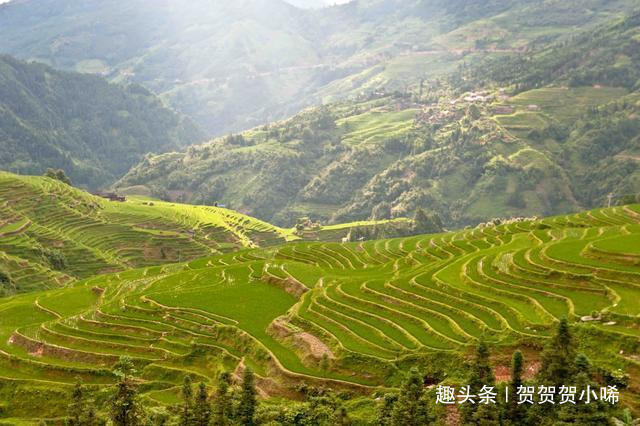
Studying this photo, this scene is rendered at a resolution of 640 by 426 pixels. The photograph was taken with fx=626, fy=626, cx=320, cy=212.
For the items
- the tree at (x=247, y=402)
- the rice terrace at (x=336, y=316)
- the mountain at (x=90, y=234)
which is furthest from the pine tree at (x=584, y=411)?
the mountain at (x=90, y=234)

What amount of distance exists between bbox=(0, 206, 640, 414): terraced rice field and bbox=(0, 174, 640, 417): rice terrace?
0.09 meters

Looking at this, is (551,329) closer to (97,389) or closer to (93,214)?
(97,389)

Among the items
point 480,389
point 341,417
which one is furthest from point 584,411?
point 341,417

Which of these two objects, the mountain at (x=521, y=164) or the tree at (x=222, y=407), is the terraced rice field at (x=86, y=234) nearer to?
the tree at (x=222, y=407)

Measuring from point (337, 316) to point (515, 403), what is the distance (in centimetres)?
1533

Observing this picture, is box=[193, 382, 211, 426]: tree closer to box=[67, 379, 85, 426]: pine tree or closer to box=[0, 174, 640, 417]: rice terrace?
box=[0, 174, 640, 417]: rice terrace

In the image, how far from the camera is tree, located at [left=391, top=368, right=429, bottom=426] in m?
23.5

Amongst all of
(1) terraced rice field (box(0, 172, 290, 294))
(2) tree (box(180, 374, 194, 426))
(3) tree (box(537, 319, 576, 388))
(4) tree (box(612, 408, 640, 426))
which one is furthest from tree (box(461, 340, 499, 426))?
(1) terraced rice field (box(0, 172, 290, 294))

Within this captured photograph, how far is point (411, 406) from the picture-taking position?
23.6m

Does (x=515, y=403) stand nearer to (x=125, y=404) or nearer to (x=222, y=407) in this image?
(x=222, y=407)

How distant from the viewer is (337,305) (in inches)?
1537

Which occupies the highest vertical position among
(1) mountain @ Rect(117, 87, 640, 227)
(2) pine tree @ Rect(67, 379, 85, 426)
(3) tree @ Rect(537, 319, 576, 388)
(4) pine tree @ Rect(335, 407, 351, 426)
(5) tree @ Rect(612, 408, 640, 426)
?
(1) mountain @ Rect(117, 87, 640, 227)

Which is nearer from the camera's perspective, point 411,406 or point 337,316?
point 411,406

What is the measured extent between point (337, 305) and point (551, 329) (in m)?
13.8
